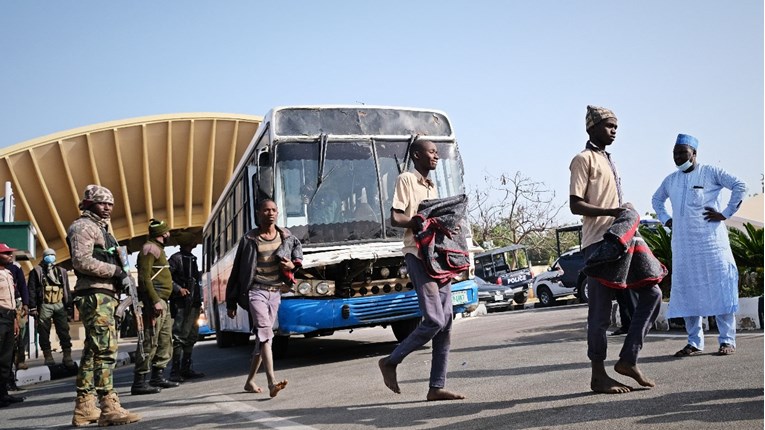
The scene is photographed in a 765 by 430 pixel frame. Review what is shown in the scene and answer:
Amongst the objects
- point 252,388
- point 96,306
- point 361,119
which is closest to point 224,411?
point 252,388

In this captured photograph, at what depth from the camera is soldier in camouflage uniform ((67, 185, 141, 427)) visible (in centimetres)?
614

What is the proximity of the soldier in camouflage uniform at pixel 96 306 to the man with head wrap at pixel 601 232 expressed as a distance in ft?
11.8

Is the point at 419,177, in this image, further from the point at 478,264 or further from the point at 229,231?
the point at 478,264

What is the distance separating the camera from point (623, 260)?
5.11m

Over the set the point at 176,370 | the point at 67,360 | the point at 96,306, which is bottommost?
the point at 67,360

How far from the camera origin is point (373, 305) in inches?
370

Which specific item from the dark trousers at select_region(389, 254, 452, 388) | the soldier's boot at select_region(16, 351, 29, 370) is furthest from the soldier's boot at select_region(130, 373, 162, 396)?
the soldier's boot at select_region(16, 351, 29, 370)

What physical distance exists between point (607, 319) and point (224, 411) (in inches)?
125

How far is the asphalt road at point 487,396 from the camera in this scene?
4.40 m

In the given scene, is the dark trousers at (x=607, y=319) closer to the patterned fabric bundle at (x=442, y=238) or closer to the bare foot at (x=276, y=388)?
the patterned fabric bundle at (x=442, y=238)

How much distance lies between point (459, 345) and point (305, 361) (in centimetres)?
214

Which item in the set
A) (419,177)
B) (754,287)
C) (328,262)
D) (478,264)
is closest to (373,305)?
(328,262)

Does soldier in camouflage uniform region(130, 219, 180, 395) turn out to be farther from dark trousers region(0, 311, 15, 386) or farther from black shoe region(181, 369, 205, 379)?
dark trousers region(0, 311, 15, 386)

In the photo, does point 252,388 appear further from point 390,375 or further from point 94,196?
point 94,196
